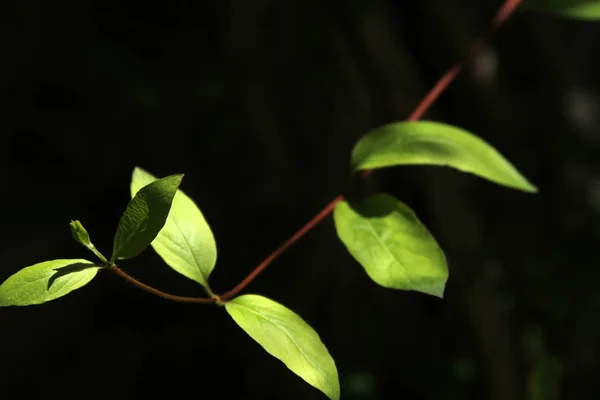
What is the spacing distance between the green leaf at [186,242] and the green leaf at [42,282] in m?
0.07

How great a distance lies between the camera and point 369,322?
1.63m

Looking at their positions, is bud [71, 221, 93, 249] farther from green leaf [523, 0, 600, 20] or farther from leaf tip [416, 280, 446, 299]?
green leaf [523, 0, 600, 20]

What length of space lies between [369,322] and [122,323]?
2.51 feet

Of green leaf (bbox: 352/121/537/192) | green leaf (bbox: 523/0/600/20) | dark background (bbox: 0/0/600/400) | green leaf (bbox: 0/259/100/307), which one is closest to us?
green leaf (bbox: 0/259/100/307)

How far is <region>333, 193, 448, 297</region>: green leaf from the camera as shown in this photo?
1.54 feet

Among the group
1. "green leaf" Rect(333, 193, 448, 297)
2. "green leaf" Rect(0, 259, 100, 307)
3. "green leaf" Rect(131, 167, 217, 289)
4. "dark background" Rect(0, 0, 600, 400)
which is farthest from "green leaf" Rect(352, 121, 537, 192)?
"dark background" Rect(0, 0, 600, 400)

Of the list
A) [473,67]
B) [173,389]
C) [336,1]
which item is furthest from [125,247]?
[173,389]

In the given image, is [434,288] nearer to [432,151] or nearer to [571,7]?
[432,151]

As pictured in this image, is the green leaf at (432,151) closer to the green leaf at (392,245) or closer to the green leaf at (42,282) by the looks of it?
the green leaf at (392,245)

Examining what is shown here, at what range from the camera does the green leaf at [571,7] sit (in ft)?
2.43

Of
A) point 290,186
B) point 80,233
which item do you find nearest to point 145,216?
point 80,233

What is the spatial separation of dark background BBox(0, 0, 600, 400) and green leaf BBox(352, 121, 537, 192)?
0.74 meters

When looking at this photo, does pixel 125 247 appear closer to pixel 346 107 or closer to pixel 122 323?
pixel 346 107

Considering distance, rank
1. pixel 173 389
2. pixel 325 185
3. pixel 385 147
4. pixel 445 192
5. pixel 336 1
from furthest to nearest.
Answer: pixel 173 389 < pixel 325 185 < pixel 445 192 < pixel 336 1 < pixel 385 147
